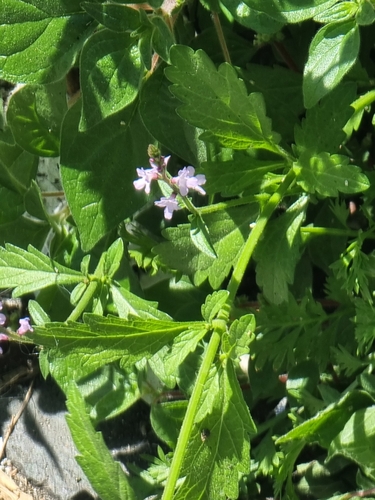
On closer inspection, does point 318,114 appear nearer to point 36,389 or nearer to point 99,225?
point 99,225

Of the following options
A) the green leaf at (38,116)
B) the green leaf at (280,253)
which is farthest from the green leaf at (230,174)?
the green leaf at (38,116)

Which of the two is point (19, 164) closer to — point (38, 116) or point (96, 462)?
point (38, 116)

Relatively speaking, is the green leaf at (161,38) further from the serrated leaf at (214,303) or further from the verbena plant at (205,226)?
the serrated leaf at (214,303)

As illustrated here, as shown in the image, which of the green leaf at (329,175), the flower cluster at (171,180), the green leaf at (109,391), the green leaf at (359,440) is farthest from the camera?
the green leaf at (109,391)

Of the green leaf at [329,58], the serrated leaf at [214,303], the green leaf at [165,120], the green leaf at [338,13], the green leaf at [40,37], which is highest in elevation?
the green leaf at [40,37]

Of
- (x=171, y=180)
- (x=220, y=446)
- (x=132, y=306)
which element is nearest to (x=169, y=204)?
(x=171, y=180)
